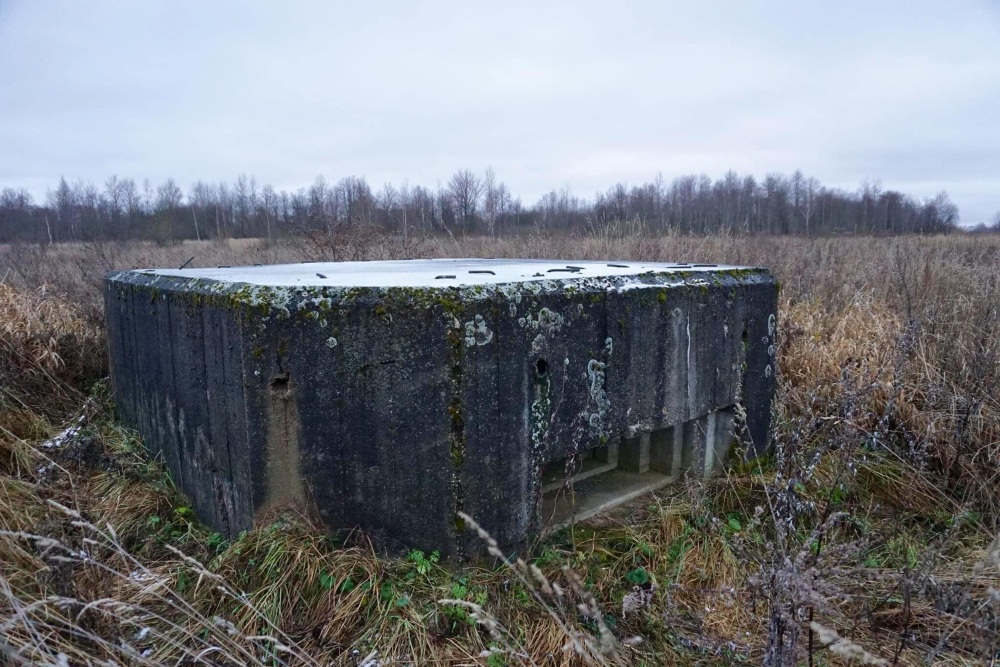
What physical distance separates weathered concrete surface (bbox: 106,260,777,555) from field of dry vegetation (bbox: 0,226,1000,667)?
0.15 m

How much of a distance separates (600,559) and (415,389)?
95 centimetres

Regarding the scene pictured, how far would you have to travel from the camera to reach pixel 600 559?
2289mm

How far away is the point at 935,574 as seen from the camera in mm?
2102

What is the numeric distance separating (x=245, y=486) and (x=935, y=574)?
2.30m

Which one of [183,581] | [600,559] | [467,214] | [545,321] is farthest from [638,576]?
[467,214]

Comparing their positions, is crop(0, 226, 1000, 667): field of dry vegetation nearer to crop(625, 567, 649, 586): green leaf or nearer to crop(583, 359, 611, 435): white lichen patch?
crop(625, 567, 649, 586): green leaf

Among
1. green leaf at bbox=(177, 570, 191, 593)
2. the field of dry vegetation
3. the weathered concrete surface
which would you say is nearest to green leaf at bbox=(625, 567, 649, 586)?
the field of dry vegetation

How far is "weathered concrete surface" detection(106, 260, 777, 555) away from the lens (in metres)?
1.97

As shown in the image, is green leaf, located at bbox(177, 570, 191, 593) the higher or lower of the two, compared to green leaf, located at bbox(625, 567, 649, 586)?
higher

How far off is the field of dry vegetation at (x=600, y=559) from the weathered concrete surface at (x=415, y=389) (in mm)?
154

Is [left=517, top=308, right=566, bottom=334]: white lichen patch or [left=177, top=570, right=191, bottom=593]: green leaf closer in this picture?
[left=177, top=570, right=191, bottom=593]: green leaf

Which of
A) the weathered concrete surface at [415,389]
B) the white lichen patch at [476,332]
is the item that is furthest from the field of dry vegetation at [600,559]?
the white lichen patch at [476,332]

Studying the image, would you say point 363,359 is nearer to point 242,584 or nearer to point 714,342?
point 242,584

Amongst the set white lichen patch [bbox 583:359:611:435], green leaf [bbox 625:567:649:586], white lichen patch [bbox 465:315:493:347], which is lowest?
green leaf [bbox 625:567:649:586]
